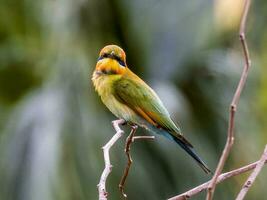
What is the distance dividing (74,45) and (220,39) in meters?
1.13

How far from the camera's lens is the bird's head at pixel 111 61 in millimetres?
2148

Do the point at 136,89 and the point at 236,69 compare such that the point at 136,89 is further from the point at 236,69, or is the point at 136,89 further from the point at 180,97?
the point at 236,69

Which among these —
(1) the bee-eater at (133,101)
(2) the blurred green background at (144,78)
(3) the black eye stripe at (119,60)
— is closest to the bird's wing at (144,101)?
(1) the bee-eater at (133,101)

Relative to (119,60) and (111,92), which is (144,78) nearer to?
(111,92)

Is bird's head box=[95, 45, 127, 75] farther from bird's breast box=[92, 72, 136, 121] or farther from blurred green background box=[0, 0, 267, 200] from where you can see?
blurred green background box=[0, 0, 267, 200]

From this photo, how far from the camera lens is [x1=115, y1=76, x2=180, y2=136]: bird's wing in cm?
236

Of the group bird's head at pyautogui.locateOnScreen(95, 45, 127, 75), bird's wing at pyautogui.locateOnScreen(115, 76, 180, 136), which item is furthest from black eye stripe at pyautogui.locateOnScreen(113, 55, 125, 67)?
bird's wing at pyautogui.locateOnScreen(115, 76, 180, 136)

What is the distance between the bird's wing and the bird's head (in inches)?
2.5

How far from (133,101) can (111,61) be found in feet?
0.86

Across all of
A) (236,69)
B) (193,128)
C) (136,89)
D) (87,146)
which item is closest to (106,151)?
(136,89)

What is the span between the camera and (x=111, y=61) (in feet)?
7.28

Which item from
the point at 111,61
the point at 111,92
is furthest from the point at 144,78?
the point at 111,61

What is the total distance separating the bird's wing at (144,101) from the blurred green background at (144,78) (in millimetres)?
2297

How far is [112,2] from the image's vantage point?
596cm
